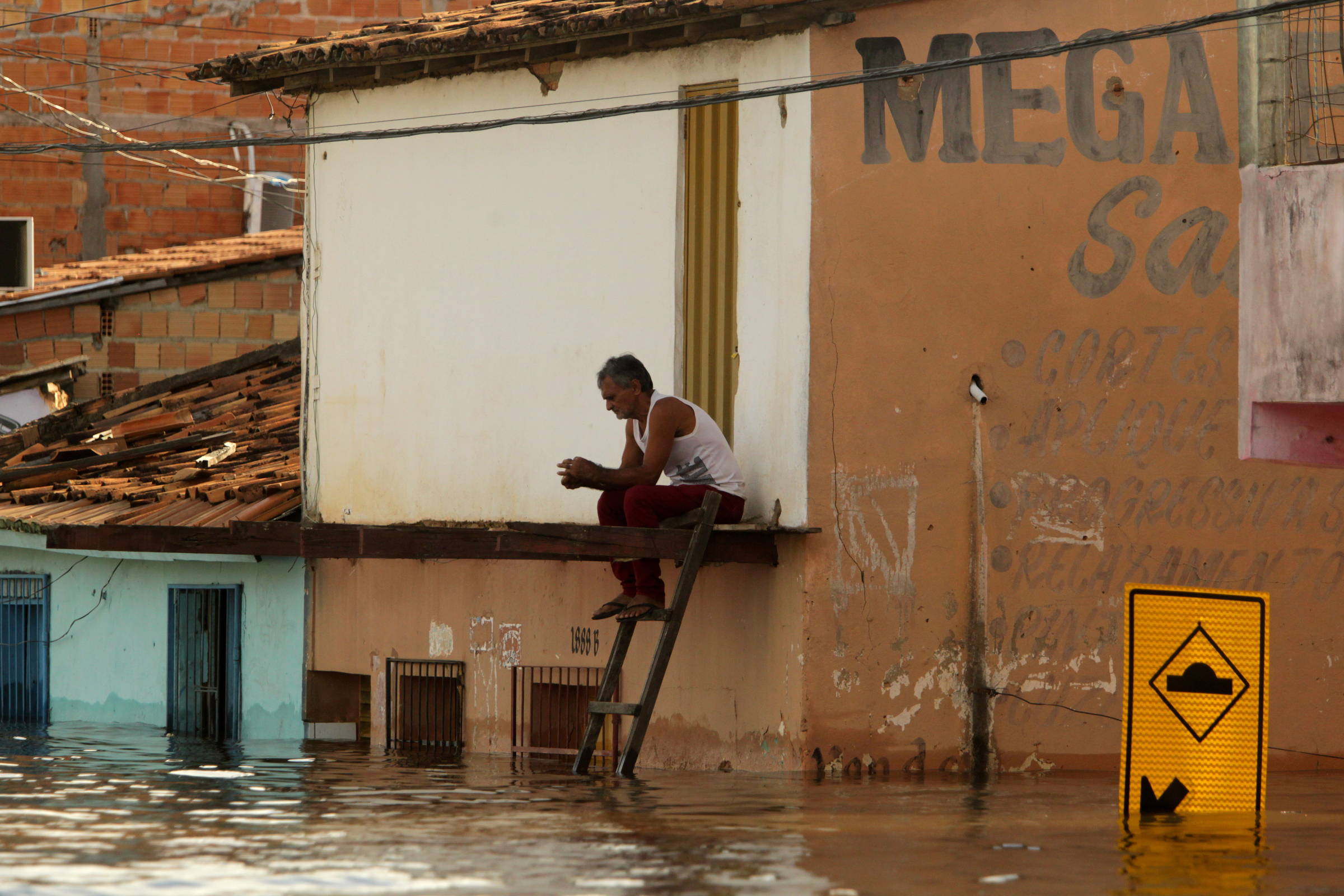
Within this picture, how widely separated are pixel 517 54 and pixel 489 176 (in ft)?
2.63

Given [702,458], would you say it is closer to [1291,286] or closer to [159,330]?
[1291,286]

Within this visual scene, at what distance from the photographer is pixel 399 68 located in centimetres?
1339

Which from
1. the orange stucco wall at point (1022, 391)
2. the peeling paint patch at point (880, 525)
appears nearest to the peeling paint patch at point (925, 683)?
the orange stucco wall at point (1022, 391)

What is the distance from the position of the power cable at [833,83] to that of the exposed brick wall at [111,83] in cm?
990

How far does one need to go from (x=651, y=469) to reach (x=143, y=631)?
6.61m

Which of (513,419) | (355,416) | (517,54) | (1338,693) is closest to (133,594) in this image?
(355,416)

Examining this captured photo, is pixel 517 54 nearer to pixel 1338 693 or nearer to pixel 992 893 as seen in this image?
pixel 1338 693

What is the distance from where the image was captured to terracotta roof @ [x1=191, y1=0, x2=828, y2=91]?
37.1 ft

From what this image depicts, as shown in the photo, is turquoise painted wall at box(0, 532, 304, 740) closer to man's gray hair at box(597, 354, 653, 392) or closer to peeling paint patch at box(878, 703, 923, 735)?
man's gray hair at box(597, 354, 653, 392)

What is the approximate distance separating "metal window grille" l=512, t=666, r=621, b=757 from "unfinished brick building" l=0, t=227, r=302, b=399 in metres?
8.11

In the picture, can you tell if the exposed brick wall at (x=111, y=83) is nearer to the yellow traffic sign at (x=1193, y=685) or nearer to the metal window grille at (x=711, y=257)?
the metal window grille at (x=711, y=257)

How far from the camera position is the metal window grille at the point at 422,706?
13.7 metres

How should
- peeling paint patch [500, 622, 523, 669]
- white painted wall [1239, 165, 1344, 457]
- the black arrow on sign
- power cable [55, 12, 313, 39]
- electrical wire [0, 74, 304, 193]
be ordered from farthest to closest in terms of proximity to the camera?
power cable [55, 12, 313, 39] → electrical wire [0, 74, 304, 193] → peeling paint patch [500, 622, 523, 669] → white painted wall [1239, 165, 1344, 457] → the black arrow on sign

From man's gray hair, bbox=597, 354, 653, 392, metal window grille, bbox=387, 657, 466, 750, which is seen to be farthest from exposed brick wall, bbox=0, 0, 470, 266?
man's gray hair, bbox=597, 354, 653, 392
